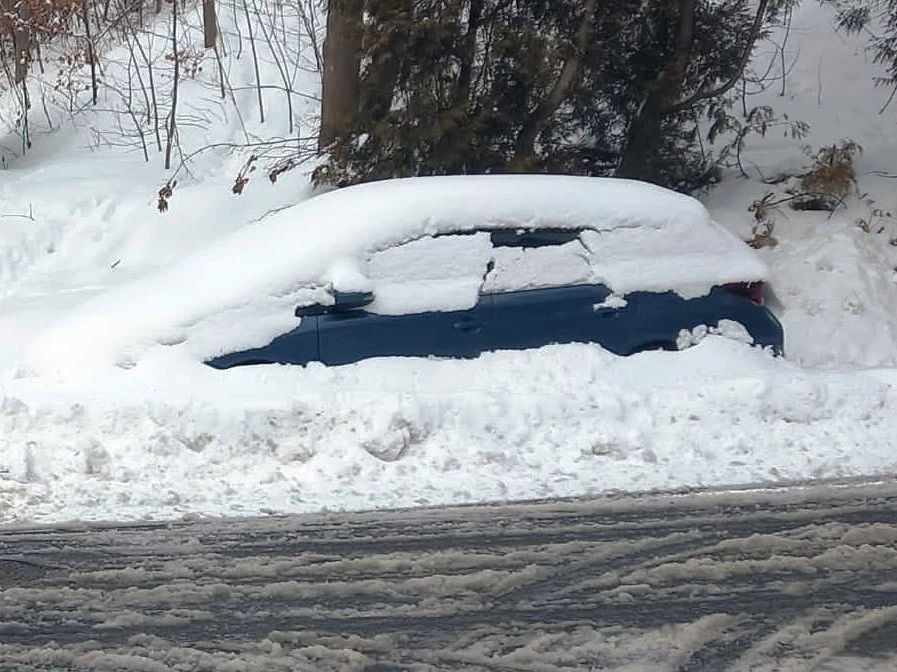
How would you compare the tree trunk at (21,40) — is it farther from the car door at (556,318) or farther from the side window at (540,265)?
the car door at (556,318)

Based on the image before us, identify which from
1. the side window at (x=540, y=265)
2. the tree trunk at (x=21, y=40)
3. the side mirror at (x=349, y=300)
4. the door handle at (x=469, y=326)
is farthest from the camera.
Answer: the tree trunk at (x=21, y=40)

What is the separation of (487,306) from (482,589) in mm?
2826

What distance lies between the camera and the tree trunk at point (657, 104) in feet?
35.9

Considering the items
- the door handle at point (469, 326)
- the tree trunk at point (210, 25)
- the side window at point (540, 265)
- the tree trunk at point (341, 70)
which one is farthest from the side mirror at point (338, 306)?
the tree trunk at point (210, 25)

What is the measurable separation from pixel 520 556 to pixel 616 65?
23.2 ft

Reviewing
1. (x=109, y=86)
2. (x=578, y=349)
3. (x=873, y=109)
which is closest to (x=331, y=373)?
(x=578, y=349)

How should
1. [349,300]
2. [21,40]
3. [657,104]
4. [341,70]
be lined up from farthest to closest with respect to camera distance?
[21,40]
[341,70]
[657,104]
[349,300]

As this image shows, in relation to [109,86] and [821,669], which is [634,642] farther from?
[109,86]

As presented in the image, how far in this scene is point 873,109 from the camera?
13.7 m

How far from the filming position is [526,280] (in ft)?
24.9

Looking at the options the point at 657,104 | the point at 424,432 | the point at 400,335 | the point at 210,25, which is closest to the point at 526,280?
the point at 400,335

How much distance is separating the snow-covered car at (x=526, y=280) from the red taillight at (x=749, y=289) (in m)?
0.01

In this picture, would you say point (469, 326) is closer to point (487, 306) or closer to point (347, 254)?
point (487, 306)

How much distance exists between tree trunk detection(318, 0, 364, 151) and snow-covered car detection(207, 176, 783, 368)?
3094mm
